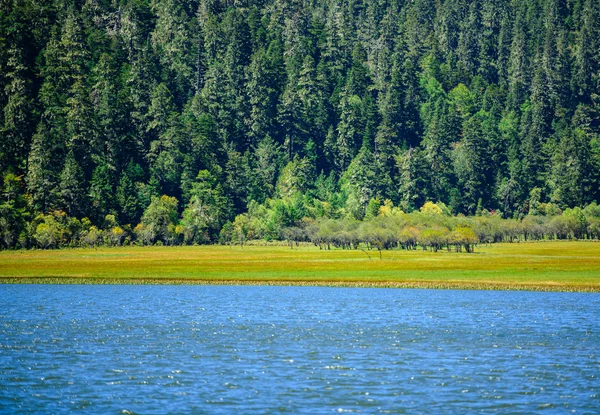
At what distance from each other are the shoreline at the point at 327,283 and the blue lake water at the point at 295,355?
343 inches

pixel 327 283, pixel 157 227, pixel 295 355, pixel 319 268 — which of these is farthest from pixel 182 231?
pixel 295 355

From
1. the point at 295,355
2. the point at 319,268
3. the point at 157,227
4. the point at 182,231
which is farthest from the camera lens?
the point at 182,231

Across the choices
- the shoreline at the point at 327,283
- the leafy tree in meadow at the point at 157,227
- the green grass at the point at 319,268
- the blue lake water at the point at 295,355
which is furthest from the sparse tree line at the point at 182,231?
the blue lake water at the point at 295,355

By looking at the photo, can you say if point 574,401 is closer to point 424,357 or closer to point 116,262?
point 424,357

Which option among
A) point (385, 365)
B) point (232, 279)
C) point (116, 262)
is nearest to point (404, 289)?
point (232, 279)

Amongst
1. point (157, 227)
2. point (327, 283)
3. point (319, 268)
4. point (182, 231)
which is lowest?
point (327, 283)

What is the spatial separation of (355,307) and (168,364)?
122 ft

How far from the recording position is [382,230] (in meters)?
178

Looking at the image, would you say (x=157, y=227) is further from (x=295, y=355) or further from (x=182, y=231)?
(x=295, y=355)

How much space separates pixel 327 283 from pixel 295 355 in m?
50.4

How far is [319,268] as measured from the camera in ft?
408

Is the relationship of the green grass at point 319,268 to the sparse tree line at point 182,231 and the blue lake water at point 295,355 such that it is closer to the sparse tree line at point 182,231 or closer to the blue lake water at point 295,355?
the sparse tree line at point 182,231

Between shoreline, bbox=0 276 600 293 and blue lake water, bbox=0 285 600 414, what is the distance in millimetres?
8710

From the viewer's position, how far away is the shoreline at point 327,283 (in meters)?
100
